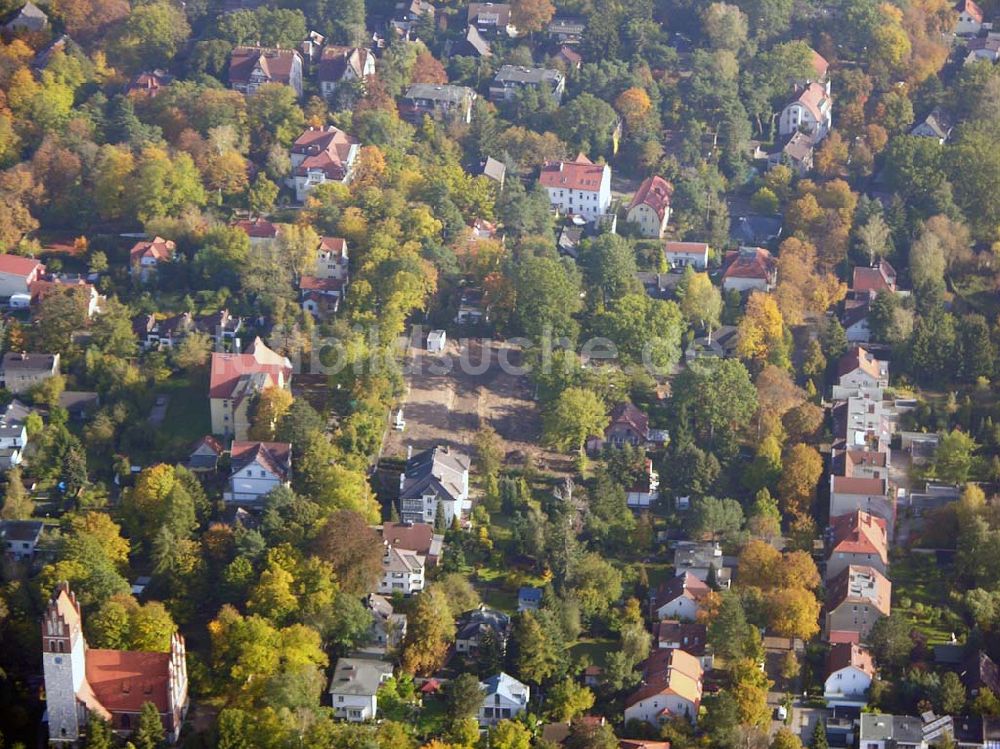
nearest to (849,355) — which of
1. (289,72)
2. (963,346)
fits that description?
(963,346)

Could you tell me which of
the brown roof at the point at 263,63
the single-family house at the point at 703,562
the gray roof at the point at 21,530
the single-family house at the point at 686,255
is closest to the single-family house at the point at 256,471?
the gray roof at the point at 21,530

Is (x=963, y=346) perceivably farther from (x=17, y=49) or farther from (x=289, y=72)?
(x=17, y=49)

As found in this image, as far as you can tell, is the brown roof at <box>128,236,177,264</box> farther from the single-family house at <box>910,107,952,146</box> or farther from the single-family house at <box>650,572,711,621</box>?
the single-family house at <box>910,107,952,146</box>

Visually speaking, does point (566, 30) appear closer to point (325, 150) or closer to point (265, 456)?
point (325, 150)

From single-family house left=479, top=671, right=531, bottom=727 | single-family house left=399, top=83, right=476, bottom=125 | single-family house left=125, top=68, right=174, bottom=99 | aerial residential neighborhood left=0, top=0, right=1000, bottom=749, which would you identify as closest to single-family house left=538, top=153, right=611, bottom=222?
aerial residential neighborhood left=0, top=0, right=1000, bottom=749

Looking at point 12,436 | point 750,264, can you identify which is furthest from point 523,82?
point 12,436

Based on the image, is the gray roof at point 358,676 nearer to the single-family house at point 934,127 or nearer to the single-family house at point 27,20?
the single-family house at point 934,127

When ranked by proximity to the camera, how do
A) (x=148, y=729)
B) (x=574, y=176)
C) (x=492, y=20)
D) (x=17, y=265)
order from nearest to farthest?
(x=148, y=729)
(x=17, y=265)
(x=574, y=176)
(x=492, y=20)
